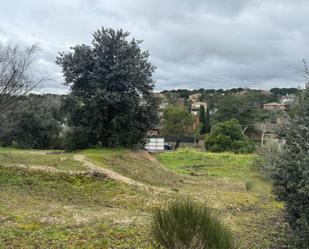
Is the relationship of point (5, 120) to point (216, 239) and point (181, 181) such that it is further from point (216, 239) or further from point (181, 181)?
point (216, 239)

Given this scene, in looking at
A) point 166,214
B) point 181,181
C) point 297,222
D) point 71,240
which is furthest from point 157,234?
point 181,181

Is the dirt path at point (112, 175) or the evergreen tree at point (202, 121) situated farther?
the evergreen tree at point (202, 121)

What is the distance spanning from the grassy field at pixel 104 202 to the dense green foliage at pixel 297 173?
918mm

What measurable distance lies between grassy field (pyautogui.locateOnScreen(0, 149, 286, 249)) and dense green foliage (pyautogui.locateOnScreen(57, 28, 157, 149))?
155 centimetres

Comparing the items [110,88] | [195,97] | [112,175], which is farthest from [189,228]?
[195,97]

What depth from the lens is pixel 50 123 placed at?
31609 millimetres

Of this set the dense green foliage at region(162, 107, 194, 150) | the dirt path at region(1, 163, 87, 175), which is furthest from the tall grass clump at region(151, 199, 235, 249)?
the dense green foliage at region(162, 107, 194, 150)

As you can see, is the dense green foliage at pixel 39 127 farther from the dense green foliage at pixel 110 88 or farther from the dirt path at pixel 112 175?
the dirt path at pixel 112 175

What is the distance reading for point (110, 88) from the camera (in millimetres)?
17609

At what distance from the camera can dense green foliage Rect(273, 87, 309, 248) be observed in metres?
6.05

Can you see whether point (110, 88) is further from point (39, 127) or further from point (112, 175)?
point (39, 127)

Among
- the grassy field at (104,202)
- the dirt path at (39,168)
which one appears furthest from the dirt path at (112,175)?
the dirt path at (39,168)

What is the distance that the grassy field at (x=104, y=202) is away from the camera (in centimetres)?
639

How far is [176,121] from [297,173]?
37.6 meters
